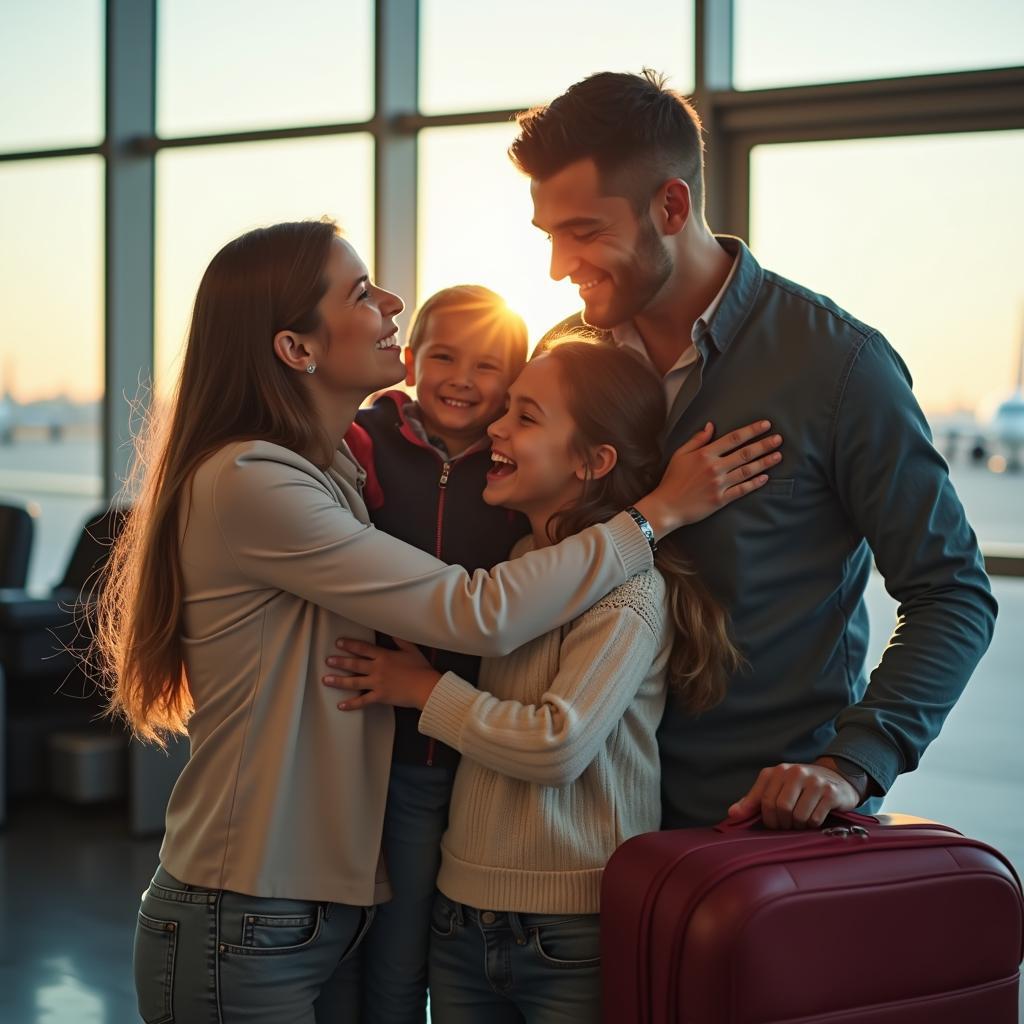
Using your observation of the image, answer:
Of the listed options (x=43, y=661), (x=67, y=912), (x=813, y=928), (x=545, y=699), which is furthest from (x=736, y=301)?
(x=43, y=661)

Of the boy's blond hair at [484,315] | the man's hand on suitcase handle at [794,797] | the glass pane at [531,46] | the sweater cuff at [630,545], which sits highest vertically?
the glass pane at [531,46]

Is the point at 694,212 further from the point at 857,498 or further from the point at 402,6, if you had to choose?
the point at 402,6

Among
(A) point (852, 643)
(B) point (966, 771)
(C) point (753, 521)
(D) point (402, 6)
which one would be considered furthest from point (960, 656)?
(D) point (402, 6)

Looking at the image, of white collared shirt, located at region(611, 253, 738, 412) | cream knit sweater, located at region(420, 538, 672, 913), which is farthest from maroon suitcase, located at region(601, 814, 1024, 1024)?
white collared shirt, located at region(611, 253, 738, 412)

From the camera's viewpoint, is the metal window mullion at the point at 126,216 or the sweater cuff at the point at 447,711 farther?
the metal window mullion at the point at 126,216

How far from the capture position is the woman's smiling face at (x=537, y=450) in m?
1.71

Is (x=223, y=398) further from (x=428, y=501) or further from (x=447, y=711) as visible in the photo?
(x=447, y=711)

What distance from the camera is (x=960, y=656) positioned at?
1609mm

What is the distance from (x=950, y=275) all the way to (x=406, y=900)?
2.73 metres

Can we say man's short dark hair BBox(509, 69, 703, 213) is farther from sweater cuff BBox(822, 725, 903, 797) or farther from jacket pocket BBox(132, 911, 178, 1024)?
jacket pocket BBox(132, 911, 178, 1024)

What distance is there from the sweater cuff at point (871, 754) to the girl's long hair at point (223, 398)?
0.74 m

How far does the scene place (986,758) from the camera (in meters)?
3.85

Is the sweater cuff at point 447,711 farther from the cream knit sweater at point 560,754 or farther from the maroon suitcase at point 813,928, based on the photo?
the maroon suitcase at point 813,928

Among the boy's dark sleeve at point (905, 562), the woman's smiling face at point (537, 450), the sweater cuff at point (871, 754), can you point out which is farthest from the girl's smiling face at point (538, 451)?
the sweater cuff at point (871, 754)
